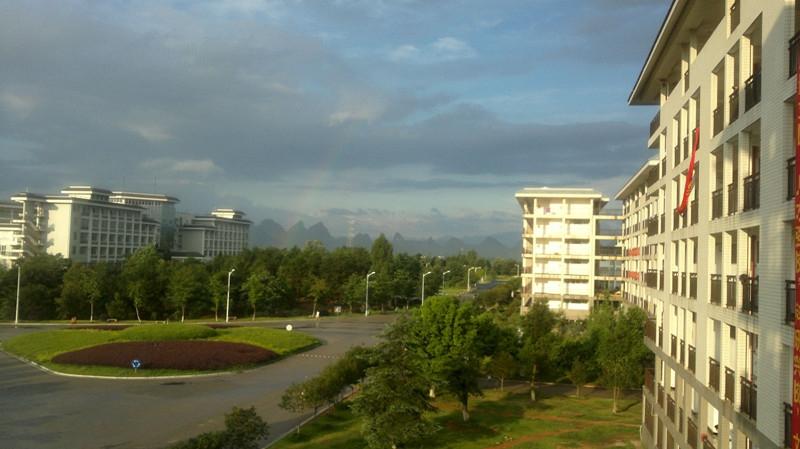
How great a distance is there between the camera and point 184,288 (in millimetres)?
46500

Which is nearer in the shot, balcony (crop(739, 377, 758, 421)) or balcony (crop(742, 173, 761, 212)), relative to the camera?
balcony (crop(742, 173, 761, 212))

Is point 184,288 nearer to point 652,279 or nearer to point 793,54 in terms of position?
point 652,279

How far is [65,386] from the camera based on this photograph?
23.3 meters

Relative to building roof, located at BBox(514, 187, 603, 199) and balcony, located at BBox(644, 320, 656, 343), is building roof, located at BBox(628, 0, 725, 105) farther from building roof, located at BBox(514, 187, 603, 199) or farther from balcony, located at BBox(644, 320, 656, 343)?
building roof, located at BBox(514, 187, 603, 199)

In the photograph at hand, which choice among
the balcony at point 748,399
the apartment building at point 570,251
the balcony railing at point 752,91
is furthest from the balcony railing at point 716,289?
the apartment building at point 570,251

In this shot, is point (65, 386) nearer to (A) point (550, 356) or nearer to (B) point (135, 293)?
(A) point (550, 356)

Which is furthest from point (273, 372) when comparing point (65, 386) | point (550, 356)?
point (550, 356)

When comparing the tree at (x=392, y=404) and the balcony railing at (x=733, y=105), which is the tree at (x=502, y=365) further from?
the balcony railing at (x=733, y=105)

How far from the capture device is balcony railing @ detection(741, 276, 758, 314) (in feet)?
27.5

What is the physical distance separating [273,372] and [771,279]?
22.9m

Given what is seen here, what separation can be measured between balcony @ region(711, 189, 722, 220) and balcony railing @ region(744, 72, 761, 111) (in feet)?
6.27

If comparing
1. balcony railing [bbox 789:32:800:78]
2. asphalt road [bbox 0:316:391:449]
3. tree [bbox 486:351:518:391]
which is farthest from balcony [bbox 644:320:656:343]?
balcony railing [bbox 789:32:800:78]

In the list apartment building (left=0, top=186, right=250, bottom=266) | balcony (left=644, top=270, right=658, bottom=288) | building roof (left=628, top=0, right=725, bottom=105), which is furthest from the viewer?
apartment building (left=0, top=186, right=250, bottom=266)

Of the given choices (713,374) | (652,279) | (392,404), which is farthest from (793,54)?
(392,404)
